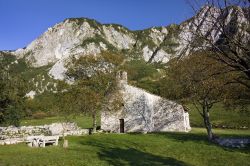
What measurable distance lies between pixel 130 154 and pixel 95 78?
27.6 metres

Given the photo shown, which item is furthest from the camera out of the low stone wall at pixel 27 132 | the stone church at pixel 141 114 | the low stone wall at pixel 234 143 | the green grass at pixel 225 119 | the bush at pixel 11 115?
the green grass at pixel 225 119

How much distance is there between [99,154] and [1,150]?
359 inches

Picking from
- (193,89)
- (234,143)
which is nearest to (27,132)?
(193,89)

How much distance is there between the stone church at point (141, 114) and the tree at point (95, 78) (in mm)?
2036

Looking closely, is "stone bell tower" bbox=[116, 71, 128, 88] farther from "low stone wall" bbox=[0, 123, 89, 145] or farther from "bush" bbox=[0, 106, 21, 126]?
"bush" bbox=[0, 106, 21, 126]

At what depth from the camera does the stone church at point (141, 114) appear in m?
57.5

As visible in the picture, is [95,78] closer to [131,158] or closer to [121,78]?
[121,78]

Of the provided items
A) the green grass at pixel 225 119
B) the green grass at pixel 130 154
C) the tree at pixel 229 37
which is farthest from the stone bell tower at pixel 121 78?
the tree at pixel 229 37

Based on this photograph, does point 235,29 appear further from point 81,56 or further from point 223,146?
point 81,56

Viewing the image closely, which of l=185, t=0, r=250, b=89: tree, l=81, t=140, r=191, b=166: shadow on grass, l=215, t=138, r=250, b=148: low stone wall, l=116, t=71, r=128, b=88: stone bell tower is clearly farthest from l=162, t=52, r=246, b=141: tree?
l=185, t=0, r=250, b=89: tree

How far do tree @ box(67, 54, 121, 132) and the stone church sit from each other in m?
2.04

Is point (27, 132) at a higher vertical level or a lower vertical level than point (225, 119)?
lower

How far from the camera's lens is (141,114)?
57.2m

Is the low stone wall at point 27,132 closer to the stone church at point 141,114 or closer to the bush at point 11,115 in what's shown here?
the bush at point 11,115
